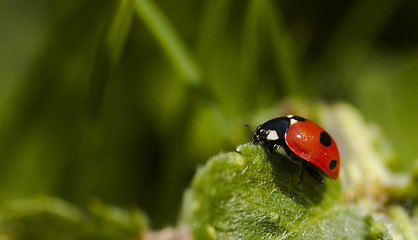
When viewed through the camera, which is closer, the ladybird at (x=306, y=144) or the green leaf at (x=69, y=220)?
the ladybird at (x=306, y=144)

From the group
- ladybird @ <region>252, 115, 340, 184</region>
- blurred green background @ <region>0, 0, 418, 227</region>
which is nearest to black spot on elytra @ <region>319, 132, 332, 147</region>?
ladybird @ <region>252, 115, 340, 184</region>

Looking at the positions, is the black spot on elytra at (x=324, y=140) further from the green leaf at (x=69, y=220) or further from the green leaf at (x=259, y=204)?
the green leaf at (x=69, y=220)

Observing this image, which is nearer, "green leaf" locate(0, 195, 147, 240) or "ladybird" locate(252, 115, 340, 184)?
"ladybird" locate(252, 115, 340, 184)

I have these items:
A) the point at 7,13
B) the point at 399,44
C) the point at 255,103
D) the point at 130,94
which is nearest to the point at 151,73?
the point at 130,94

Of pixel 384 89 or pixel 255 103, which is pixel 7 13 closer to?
pixel 255 103

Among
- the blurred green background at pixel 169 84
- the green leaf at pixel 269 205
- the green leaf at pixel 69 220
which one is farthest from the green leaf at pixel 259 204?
the blurred green background at pixel 169 84

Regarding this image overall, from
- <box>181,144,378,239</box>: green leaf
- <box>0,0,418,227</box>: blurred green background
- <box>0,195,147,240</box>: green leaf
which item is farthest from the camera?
<box>0,0,418,227</box>: blurred green background

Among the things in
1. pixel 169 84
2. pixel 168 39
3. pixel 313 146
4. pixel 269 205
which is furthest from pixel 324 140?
pixel 169 84

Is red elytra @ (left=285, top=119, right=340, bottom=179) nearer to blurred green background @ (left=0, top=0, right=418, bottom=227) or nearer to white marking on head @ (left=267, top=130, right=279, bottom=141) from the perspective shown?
white marking on head @ (left=267, top=130, right=279, bottom=141)
